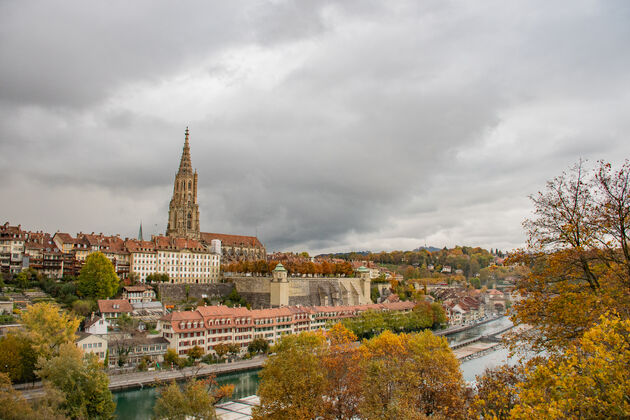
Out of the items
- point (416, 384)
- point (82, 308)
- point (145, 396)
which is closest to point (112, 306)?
point (82, 308)

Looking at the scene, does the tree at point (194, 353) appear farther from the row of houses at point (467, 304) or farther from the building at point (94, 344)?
the row of houses at point (467, 304)

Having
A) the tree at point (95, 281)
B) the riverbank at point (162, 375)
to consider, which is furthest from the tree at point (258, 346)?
the tree at point (95, 281)

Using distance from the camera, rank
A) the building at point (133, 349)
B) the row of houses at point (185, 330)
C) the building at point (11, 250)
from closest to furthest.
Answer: the building at point (133, 349) < the row of houses at point (185, 330) < the building at point (11, 250)

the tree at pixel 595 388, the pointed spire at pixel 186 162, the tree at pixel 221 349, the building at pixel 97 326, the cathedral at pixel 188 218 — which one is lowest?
the tree at pixel 221 349

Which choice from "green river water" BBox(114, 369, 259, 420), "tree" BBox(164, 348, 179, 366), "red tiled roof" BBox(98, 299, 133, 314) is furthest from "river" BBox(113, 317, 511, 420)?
"red tiled roof" BBox(98, 299, 133, 314)

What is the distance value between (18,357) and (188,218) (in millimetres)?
55167

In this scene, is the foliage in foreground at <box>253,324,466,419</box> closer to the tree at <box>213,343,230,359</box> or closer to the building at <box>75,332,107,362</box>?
the tree at <box>213,343,230,359</box>

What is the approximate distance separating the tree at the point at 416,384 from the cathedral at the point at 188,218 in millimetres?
60344

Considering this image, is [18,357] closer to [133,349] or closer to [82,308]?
[133,349]

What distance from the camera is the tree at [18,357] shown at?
30.6 meters

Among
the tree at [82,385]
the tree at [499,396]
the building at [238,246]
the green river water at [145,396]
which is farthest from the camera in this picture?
the building at [238,246]

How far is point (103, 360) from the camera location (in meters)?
36.3

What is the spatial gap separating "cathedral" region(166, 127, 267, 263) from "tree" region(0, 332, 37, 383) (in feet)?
164

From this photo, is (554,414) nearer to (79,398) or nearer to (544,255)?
(544,255)
